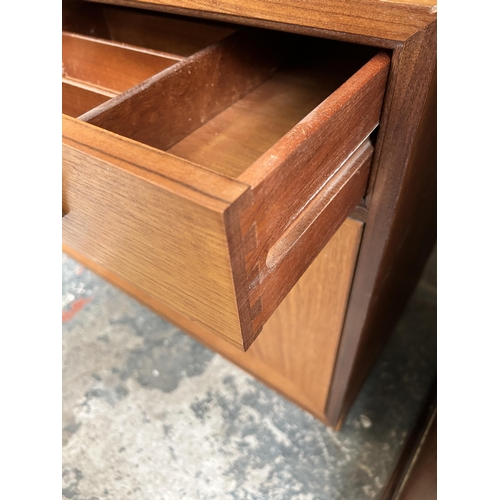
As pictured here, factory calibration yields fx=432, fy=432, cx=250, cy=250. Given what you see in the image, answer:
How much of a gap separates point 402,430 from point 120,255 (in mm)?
712

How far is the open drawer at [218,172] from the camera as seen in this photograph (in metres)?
0.24

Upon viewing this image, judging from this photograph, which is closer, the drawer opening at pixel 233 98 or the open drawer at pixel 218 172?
the open drawer at pixel 218 172

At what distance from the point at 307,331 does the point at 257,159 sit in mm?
401

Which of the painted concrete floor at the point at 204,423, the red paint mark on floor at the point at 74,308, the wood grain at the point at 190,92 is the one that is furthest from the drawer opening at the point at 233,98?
the red paint mark on floor at the point at 74,308

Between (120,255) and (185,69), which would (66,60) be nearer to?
(185,69)

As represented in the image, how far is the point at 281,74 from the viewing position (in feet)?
1.79

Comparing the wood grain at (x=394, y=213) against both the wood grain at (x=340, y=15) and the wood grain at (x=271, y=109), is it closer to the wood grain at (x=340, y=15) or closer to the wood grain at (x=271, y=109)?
the wood grain at (x=340, y=15)

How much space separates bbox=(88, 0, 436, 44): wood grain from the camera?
0.31 metres

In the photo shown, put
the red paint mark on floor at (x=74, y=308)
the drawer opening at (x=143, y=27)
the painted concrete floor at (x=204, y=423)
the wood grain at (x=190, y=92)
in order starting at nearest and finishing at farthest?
1. the wood grain at (x=190, y=92)
2. the drawer opening at (x=143, y=27)
3. the painted concrete floor at (x=204, y=423)
4. the red paint mark on floor at (x=74, y=308)

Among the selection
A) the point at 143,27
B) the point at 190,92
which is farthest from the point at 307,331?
the point at 143,27

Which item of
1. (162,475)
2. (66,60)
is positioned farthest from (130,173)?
(162,475)

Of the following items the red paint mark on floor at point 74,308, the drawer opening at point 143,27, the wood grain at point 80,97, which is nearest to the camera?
the wood grain at point 80,97

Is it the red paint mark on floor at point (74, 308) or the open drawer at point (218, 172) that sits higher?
the open drawer at point (218, 172)

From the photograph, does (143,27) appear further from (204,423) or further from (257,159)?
(204,423)
